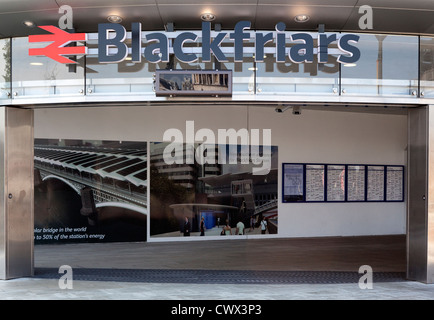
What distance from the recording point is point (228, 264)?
27.8 ft

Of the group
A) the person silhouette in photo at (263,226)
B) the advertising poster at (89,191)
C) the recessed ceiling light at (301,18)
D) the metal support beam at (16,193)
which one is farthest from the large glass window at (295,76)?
the person silhouette in photo at (263,226)

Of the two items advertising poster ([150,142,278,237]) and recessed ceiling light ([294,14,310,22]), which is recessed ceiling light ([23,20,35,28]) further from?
recessed ceiling light ([294,14,310,22])

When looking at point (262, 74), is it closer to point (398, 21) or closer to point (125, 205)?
point (398, 21)

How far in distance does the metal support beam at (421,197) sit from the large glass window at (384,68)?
53cm

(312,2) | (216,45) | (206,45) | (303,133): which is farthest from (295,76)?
(303,133)

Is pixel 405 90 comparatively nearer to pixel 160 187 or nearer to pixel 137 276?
pixel 137 276

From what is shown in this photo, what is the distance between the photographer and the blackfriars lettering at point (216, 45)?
22.5ft

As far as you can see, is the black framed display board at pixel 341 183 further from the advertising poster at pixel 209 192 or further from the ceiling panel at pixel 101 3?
the ceiling panel at pixel 101 3

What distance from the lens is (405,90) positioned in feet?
23.9

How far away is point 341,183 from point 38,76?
832 cm

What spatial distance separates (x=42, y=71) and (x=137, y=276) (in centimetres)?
355

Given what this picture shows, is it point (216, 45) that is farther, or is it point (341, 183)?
point (341, 183)
